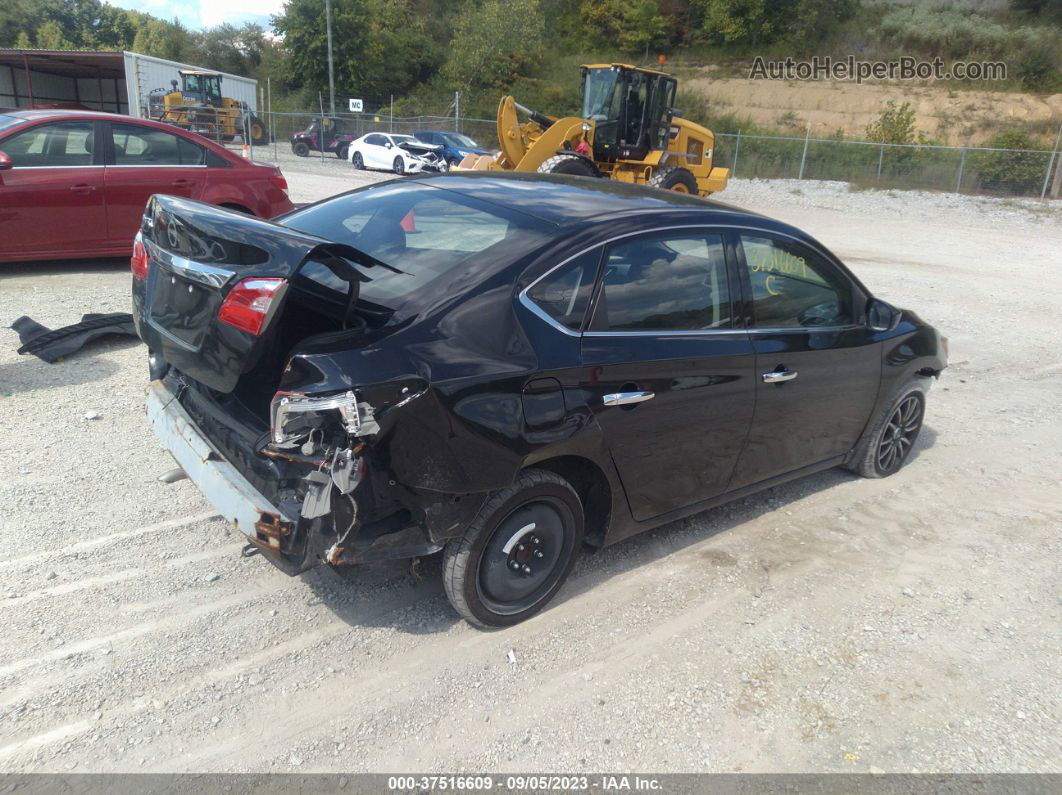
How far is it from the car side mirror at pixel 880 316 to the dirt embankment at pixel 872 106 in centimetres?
4030

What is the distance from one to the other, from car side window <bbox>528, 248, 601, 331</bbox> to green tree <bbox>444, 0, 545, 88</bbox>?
160 feet

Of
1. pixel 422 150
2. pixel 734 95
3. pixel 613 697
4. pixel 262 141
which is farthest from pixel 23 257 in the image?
pixel 734 95

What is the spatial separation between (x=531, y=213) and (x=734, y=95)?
52.7 metres

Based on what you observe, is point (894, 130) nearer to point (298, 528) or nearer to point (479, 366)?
point (479, 366)

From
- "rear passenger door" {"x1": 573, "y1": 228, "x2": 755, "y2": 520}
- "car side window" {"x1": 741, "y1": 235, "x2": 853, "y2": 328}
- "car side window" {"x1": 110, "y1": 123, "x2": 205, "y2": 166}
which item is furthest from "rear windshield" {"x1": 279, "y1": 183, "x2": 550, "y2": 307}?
"car side window" {"x1": 110, "y1": 123, "x2": 205, "y2": 166}

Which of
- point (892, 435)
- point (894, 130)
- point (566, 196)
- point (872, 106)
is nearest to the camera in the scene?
point (566, 196)

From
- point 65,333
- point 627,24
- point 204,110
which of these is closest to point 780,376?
point 65,333

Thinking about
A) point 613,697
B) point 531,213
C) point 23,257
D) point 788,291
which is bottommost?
point 613,697

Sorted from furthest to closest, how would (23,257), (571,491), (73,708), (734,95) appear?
(734,95)
(23,257)
(571,491)
(73,708)

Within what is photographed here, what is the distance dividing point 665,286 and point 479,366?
1.12m

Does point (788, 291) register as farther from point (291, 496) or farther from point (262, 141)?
point (262, 141)

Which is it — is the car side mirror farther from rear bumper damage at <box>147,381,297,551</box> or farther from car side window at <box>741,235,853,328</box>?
rear bumper damage at <box>147,381,297,551</box>

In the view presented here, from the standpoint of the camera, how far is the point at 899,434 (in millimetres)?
5156

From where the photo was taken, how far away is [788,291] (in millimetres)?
4184
